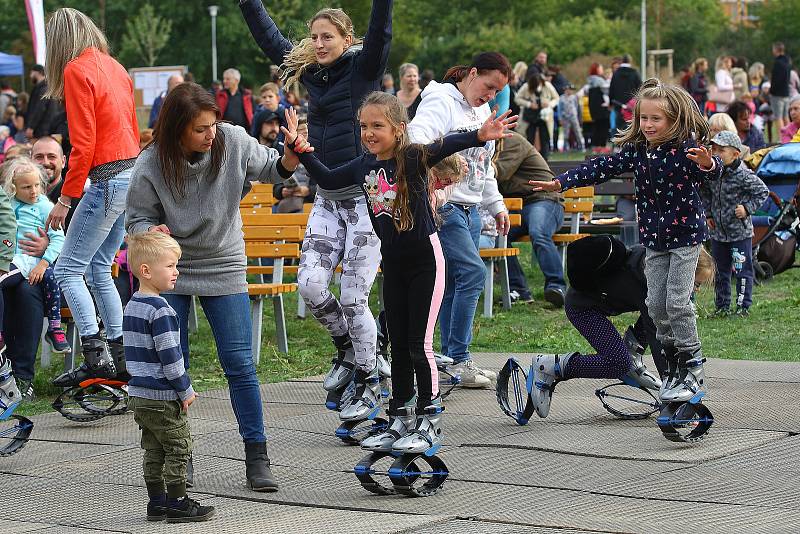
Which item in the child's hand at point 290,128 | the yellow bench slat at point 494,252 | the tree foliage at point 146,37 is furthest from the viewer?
the tree foliage at point 146,37

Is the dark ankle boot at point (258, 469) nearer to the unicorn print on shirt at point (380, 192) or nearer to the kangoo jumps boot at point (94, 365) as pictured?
the unicorn print on shirt at point (380, 192)

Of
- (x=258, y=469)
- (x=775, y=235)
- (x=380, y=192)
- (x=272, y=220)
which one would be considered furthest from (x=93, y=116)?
(x=775, y=235)

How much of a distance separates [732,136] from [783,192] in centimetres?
312

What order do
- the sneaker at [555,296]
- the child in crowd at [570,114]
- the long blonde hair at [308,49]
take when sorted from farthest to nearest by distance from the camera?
1. the child in crowd at [570,114]
2. the sneaker at [555,296]
3. the long blonde hair at [308,49]

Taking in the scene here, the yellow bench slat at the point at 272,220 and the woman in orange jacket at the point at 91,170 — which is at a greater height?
the woman in orange jacket at the point at 91,170

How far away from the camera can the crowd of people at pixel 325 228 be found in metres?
5.74

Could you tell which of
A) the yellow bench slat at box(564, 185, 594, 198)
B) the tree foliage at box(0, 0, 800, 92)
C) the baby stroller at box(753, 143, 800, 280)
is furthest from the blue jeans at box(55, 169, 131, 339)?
the tree foliage at box(0, 0, 800, 92)

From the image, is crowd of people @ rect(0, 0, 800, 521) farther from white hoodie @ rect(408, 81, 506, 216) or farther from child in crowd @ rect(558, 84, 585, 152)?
child in crowd @ rect(558, 84, 585, 152)

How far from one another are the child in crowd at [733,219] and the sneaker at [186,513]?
6713mm

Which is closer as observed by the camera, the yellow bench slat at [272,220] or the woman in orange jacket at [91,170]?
the woman in orange jacket at [91,170]

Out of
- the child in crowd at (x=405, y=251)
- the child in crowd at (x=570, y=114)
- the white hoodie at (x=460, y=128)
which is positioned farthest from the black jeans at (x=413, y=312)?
the child in crowd at (x=570, y=114)

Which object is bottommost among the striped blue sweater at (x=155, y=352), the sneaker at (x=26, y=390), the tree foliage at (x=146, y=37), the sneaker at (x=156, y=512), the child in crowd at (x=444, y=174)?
the sneaker at (x=26, y=390)

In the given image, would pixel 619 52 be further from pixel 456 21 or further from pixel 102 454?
pixel 102 454

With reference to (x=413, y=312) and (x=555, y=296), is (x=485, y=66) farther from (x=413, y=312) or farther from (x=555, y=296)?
(x=555, y=296)
